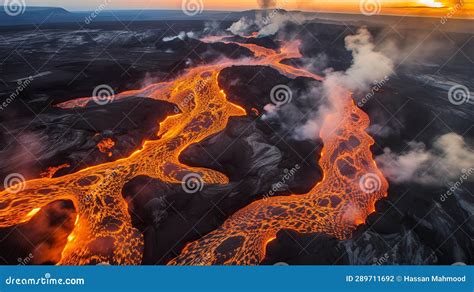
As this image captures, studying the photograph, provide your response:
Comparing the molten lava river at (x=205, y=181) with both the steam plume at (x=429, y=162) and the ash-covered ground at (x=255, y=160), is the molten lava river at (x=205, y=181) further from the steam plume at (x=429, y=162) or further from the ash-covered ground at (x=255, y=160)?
the steam plume at (x=429, y=162)

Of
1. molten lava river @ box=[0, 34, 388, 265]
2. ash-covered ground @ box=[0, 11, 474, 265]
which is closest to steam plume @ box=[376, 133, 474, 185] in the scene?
ash-covered ground @ box=[0, 11, 474, 265]

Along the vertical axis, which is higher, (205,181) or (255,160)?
(255,160)

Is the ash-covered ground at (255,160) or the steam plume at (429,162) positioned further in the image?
the steam plume at (429,162)

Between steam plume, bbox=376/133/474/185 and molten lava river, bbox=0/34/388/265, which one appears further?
steam plume, bbox=376/133/474/185

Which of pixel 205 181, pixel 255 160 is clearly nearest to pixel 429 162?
pixel 255 160

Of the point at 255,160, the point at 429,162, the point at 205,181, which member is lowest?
the point at 205,181

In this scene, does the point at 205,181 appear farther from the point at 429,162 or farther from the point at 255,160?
the point at 429,162

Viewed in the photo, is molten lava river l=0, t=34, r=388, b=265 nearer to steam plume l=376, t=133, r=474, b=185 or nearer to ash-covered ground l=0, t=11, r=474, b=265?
ash-covered ground l=0, t=11, r=474, b=265

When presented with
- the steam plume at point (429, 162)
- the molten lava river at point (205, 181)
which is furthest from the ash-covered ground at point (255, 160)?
the molten lava river at point (205, 181)

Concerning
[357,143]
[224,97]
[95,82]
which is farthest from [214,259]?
[95,82]
